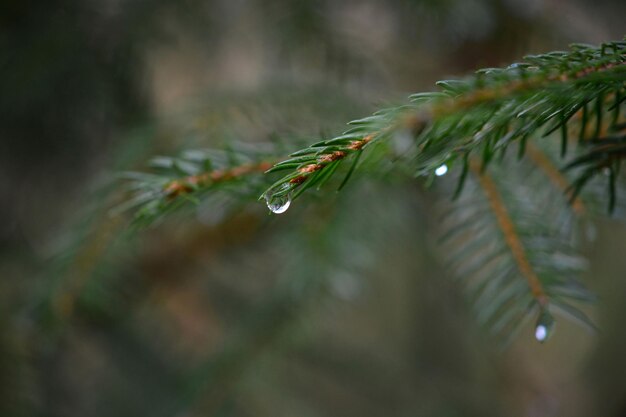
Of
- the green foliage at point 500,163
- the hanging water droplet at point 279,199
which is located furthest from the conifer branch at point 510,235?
the hanging water droplet at point 279,199

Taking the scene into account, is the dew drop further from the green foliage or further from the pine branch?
the pine branch

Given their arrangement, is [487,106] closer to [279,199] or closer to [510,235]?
[279,199]

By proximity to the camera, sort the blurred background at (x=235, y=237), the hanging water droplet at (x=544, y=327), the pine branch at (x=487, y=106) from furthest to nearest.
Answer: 1. the blurred background at (x=235, y=237)
2. the hanging water droplet at (x=544, y=327)
3. the pine branch at (x=487, y=106)

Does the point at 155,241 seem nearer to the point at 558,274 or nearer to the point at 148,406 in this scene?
the point at 148,406

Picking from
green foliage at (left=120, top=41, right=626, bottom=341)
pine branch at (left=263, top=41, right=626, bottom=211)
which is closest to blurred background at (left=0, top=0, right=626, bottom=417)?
green foliage at (left=120, top=41, right=626, bottom=341)

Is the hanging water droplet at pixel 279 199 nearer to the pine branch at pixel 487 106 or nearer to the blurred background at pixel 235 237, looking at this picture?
the pine branch at pixel 487 106
